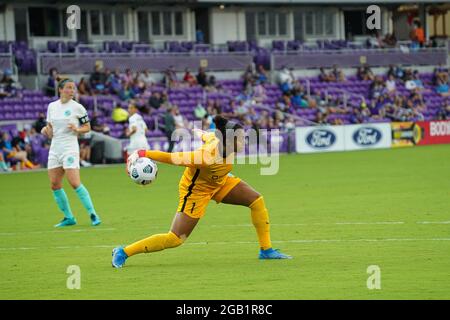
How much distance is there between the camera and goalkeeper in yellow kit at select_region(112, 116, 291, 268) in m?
11.7

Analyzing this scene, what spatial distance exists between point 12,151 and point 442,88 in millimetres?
26830

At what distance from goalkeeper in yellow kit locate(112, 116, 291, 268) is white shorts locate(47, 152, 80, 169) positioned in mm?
5215

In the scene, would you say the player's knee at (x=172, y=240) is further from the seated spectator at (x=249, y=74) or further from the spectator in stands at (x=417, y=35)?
the spectator in stands at (x=417, y=35)

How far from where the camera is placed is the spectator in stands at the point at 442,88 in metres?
52.9

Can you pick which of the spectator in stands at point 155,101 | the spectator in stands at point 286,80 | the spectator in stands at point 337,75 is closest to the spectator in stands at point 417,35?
the spectator in stands at point 337,75

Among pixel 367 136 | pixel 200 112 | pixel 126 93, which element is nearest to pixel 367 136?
pixel 367 136

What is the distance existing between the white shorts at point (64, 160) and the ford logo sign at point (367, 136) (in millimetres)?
27546

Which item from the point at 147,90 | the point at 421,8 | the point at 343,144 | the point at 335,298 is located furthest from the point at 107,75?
the point at 335,298

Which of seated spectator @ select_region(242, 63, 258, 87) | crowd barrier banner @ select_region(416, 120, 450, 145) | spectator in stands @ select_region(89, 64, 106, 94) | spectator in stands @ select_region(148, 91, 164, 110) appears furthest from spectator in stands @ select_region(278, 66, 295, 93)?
spectator in stands @ select_region(89, 64, 106, 94)

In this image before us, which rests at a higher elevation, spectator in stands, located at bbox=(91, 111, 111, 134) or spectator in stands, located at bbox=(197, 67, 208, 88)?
spectator in stands, located at bbox=(197, 67, 208, 88)

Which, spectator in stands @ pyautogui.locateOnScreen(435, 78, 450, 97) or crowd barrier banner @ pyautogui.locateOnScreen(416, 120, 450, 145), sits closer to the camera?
crowd barrier banner @ pyautogui.locateOnScreen(416, 120, 450, 145)

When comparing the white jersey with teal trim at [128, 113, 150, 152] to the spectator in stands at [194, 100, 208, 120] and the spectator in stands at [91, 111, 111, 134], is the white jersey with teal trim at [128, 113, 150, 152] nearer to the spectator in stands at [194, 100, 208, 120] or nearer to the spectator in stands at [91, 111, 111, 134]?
the spectator in stands at [91, 111, 111, 134]
